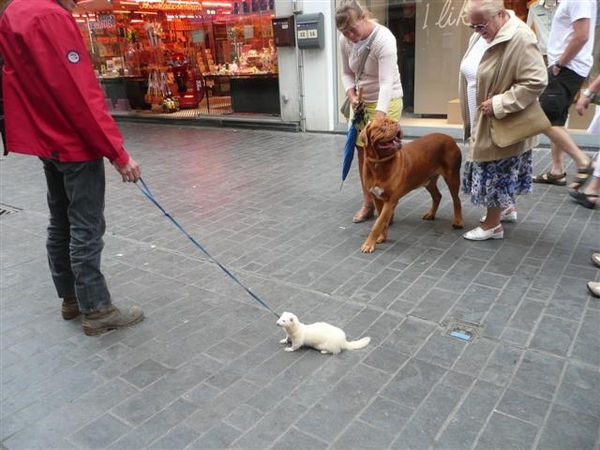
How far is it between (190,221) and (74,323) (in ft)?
7.02

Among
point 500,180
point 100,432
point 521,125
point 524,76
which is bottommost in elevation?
point 100,432

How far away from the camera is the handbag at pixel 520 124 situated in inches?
156

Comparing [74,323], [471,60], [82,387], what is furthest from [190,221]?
[471,60]

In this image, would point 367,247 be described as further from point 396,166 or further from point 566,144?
point 566,144

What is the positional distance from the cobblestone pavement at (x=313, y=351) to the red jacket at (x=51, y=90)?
130 centimetres

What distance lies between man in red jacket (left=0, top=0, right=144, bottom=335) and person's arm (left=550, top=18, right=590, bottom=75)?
179 inches

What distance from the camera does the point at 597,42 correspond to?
7578 mm

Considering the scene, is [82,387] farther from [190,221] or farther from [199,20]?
[199,20]

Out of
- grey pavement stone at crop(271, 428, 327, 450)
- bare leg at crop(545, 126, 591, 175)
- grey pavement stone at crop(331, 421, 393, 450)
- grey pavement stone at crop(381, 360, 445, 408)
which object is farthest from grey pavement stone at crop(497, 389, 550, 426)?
bare leg at crop(545, 126, 591, 175)

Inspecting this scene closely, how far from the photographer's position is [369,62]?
4.82 meters

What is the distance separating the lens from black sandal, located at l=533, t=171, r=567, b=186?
602 centimetres

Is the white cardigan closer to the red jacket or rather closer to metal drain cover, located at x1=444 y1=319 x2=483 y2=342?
metal drain cover, located at x1=444 y1=319 x2=483 y2=342

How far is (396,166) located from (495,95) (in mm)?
952

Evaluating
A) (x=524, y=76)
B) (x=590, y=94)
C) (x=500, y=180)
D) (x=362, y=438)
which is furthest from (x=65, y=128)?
(x=590, y=94)
